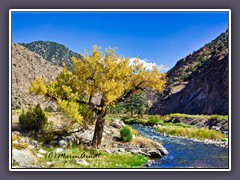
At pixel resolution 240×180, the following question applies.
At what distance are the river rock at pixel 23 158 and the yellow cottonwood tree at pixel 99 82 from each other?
7.79 feet

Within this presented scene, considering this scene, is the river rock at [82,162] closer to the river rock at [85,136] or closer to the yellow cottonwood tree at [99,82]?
the yellow cottonwood tree at [99,82]

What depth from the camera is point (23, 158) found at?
10.8 metres

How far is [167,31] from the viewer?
39.1 feet

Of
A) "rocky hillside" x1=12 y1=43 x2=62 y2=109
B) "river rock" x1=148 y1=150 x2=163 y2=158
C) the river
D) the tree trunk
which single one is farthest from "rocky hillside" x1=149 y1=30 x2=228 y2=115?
"rocky hillside" x1=12 y1=43 x2=62 y2=109

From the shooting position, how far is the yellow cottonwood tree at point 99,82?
13.0 m

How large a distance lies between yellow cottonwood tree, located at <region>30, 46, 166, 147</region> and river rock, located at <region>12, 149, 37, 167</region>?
7.79 feet

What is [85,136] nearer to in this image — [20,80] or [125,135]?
[125,135]

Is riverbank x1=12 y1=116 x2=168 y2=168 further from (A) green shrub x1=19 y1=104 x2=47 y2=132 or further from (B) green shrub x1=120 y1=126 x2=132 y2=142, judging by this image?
(A) green shrub x1=19 y1=104 x2=47 y2=132

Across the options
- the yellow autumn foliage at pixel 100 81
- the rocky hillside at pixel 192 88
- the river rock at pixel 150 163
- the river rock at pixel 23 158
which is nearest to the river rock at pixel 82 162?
the river rock at pixel 23 158

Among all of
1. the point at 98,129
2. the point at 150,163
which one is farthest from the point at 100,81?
the point at 150,163
